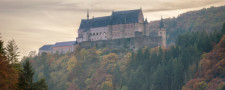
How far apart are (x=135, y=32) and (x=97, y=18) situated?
14.9 metres

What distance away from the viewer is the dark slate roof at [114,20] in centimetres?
11469

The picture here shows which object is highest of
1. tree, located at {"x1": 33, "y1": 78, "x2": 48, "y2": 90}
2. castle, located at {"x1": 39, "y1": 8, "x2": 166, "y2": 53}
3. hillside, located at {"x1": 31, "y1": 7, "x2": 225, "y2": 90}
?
castle, located at {"x1": 39, "y1": 8, "x2": 166, "y2": 53}

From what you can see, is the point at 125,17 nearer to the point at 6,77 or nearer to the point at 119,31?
the point at 119,31

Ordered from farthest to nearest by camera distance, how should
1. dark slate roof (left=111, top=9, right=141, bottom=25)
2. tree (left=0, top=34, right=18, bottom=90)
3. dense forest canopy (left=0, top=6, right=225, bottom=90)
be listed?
1. dark slate roof (left=111, top=9, right=141, bottom=25)
2. dense forest canopy (left=0, top=6, right=225, bottom=90)
3. tree (left=0, top=34, right=18, bottom=90)

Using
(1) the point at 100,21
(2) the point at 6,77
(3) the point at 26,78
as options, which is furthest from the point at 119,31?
(2) the point at 6,77

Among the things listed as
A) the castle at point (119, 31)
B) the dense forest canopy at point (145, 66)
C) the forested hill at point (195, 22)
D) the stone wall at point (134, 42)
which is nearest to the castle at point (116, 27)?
the castle at point (119, 31)

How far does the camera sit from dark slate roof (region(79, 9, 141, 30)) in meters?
115

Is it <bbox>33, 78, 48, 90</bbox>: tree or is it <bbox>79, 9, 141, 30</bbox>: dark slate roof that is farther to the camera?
<bbox>79, 9, 141, 30</bbox>: dark slate roof

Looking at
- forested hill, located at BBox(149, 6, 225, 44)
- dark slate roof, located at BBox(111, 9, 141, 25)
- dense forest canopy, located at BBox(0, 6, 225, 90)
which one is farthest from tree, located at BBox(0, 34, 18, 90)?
forested hill, located at BBox(149, 6, 225, 44)

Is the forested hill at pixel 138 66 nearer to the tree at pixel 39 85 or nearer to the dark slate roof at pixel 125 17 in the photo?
the dark slate roof at pixel 125 17

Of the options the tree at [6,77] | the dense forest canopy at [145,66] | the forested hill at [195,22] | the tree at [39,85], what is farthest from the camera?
the forested hill at [195,22]

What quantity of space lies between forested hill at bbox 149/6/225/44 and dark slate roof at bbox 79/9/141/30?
31.7m

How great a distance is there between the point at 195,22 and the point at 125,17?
50026mm

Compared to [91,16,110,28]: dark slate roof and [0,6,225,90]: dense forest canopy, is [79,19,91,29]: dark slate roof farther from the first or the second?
[0,6,225,90]: dense forest canopy
